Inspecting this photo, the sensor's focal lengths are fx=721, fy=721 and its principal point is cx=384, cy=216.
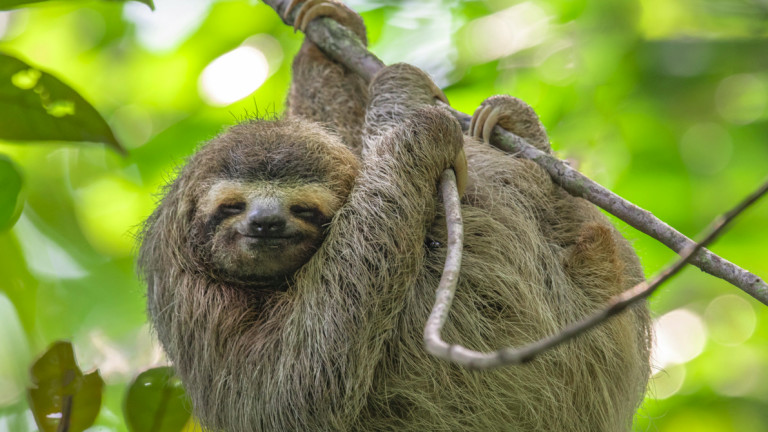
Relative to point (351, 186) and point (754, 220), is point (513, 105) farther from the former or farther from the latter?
point (754, 220)

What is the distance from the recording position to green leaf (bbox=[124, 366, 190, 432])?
5703 millimetres

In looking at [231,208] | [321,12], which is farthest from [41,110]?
[321,12]

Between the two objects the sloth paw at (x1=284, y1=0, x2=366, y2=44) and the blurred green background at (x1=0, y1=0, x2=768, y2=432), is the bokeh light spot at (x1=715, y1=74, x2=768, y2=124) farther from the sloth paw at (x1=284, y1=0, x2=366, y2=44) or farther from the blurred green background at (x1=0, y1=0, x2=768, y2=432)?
the sloth paw at (x1=284, y1=0, x2=366, y2=44)

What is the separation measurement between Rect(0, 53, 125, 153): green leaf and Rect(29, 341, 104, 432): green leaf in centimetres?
154

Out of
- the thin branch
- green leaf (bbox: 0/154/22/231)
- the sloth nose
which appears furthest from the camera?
the sloth nose

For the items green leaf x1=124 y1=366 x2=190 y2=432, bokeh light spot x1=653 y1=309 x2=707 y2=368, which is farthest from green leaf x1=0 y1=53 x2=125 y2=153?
bokeh light spot x1=653 y1=309 x2=707 y2=368

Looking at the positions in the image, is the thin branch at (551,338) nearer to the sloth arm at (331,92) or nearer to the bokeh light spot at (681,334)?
the sloth arm at (331,92)

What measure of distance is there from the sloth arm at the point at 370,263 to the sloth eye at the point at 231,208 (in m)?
0.68

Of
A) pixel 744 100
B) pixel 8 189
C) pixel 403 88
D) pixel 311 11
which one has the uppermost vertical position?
pixel 744 100

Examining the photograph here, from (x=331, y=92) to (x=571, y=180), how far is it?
3.70 metres

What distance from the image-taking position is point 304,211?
562cm

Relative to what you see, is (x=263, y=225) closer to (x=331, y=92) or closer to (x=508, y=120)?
(x=508, y=120)

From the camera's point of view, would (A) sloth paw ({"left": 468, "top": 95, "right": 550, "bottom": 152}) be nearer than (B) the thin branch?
No

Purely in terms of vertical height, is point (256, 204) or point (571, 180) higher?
point (571, 180)
